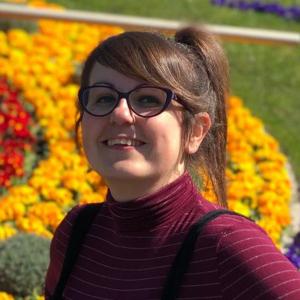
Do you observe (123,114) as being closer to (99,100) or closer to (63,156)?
(99,100)

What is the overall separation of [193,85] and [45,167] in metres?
2.98

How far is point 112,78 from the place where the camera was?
199 centimetres

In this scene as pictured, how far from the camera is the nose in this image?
1.93 m

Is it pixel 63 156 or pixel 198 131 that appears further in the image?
pixel 63 156

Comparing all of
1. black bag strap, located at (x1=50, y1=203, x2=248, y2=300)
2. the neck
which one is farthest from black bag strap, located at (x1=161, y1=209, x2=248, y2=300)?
the neck

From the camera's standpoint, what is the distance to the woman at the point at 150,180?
1.86 metres

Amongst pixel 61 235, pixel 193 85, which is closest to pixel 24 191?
pixel 61 235

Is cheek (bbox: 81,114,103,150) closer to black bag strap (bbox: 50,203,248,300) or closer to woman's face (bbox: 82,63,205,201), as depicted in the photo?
woman's face (bbox: 82,63,205,201)

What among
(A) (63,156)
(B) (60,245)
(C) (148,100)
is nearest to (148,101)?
(C) (148,100)

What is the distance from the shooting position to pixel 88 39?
7160 millimetres

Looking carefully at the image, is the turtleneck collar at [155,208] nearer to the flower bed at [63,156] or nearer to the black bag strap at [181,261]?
the black bag strap at [181,261]

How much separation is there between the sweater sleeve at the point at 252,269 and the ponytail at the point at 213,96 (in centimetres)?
37

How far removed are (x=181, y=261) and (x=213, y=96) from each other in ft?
1.56

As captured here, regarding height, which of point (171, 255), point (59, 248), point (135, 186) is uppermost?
point (135, 186)
